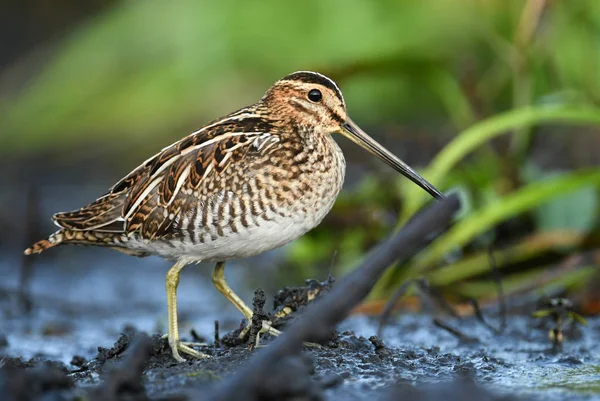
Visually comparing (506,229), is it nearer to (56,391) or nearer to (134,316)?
(134,316)

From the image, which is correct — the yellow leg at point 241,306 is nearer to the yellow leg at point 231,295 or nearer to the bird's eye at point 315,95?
the yellow leg at point 231,295

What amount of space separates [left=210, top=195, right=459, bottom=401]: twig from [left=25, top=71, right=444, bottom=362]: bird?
1290 mm

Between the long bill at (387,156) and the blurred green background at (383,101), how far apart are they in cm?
133

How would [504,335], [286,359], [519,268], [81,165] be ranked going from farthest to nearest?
[81,165]
[519,268]
[504,335]
[286,359]

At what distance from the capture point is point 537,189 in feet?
20.1

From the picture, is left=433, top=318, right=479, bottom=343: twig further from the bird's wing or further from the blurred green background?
the bird's wing

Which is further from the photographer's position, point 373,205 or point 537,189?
point 373,205

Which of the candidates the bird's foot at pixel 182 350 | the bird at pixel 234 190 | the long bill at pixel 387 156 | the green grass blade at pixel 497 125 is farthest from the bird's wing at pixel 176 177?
the green grass blade at pixel 497 125

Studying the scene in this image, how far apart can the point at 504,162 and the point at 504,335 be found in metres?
1.66

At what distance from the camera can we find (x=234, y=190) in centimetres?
443

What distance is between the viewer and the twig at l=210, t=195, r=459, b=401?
2916 mm

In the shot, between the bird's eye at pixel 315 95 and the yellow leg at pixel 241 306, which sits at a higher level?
the bird's eye at pixel 315 95

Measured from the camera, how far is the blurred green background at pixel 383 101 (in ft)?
21.3

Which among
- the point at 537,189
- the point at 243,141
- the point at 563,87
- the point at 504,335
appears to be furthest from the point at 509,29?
the point at 243,141
